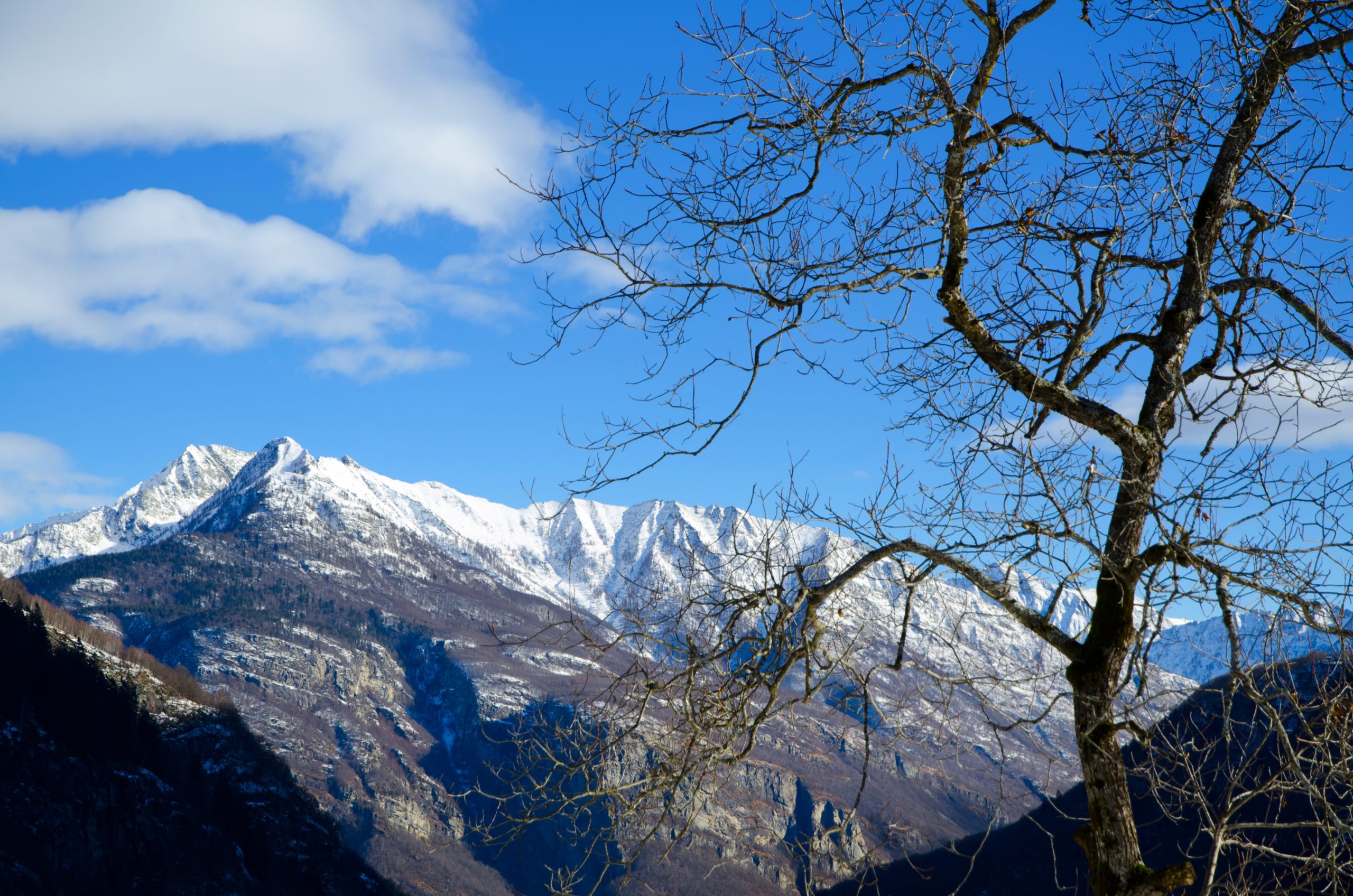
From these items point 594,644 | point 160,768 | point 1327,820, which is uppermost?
point 594,644

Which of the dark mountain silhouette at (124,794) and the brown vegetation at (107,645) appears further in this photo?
the brown vegetation at (107,645)

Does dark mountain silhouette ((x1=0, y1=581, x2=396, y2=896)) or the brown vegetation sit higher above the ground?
the brown vegetation

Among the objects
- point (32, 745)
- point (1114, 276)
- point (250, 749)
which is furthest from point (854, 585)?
point (250, 749)

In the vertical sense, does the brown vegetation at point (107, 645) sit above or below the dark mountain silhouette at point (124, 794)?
above

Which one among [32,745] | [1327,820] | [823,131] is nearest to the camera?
[1327,820]

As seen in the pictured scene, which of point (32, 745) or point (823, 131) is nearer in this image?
point (823, 131)

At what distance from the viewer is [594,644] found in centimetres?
563

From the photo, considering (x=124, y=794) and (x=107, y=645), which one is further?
(x=107, y=645)

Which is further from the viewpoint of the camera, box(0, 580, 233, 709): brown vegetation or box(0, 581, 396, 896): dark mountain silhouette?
box(0, 580, 233, 709): brown vegetation

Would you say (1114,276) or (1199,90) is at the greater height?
(1199,90)

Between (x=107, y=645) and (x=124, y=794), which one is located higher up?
(x=107, y=645)

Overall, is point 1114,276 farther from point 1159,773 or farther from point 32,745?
point 32,745

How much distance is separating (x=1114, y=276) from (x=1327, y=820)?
3128mm

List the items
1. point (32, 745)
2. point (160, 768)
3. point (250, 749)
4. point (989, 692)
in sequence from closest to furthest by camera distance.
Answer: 1. point (989, 692)
2. point (32, 745)
3. point (160, 768)
4. point (250, 749)
